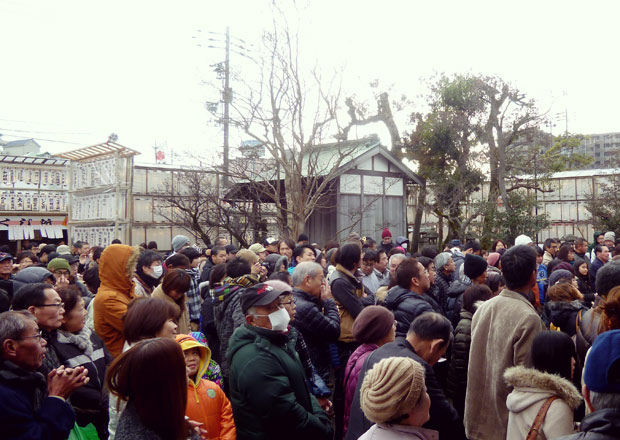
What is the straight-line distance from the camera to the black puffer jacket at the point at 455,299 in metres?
5.97

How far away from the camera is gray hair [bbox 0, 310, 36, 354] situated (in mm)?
2570

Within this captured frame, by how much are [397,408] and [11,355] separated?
1.97m

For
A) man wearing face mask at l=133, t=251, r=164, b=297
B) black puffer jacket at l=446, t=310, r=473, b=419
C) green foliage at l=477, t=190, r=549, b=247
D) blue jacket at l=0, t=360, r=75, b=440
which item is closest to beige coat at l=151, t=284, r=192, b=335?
man wearing face mask at l=133, t=251, r=164, b=297

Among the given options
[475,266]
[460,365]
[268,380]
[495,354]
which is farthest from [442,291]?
[268,380]

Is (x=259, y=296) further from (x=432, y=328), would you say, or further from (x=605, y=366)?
(x=605, y=366)

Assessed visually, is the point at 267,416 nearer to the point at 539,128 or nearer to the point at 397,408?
the point at 397,408

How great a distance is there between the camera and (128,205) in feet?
59.7

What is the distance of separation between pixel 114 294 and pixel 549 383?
3335 mm

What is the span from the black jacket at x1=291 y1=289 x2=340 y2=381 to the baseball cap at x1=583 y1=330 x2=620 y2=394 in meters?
2.67

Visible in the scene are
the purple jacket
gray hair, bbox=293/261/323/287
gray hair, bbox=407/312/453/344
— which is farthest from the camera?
gray hair, bbox=293/261/323/287

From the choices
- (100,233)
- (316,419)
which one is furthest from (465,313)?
(100,233)

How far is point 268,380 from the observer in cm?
291

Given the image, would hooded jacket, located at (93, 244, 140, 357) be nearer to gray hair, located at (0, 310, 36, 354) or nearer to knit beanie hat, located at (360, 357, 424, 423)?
gray hair, located at (0, 310, 36, 354)

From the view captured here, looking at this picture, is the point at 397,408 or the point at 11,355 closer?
the point at 397,408
